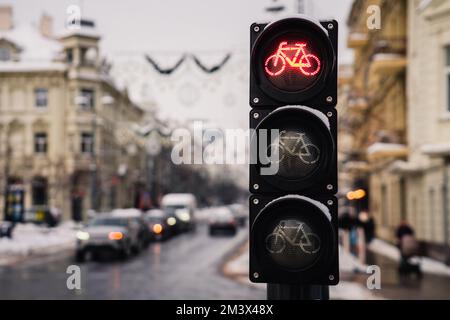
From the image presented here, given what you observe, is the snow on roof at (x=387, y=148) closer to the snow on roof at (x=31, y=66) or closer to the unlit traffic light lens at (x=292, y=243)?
the unlit traffic light lens at (x=292, y=243)

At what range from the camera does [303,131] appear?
10.5ft

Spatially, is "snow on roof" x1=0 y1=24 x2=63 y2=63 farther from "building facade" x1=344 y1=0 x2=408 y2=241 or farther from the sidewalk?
the sidewalk

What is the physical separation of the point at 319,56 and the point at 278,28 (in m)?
0.22

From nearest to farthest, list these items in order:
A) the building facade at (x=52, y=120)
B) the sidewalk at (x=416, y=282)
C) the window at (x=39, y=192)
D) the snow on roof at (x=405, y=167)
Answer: the sidewalk at (x=416, y=282) → the snow on roof at (x=405, y=167) → the building facade at (x=52, y=120) → the window at (x=39, y=192)

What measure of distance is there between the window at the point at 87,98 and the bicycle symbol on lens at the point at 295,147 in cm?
5169

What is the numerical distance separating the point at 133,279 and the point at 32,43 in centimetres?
4436

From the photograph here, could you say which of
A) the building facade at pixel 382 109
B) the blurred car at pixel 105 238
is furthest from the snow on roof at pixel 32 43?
the blurred car at pixel 105 238

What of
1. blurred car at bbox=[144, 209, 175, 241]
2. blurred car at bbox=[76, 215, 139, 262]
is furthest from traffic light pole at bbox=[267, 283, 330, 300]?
blurred car at bbox=[144, 209, 175, 241]

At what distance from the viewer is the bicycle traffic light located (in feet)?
10.1

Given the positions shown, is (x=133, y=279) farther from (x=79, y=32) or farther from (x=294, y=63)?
(x=294, y=63)

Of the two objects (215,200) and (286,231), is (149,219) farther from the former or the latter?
(215,200)

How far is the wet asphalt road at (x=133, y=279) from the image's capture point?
47.9ft
